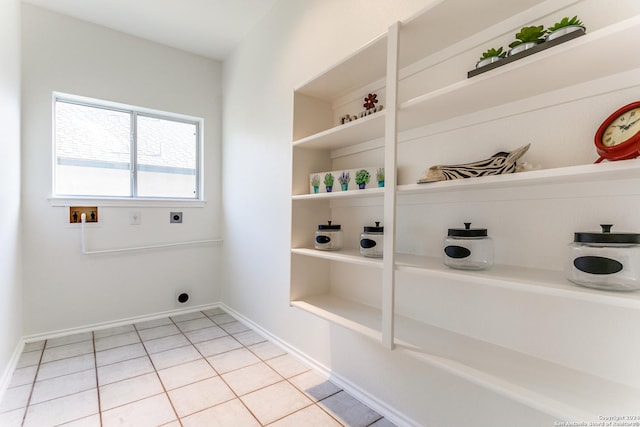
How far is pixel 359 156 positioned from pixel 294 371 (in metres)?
1.45

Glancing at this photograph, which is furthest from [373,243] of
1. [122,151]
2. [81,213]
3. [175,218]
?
[122,151]

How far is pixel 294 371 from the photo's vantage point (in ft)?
6.40

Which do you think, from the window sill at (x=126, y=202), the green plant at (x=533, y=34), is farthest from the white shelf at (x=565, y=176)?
the window sill at (x=126, y=202)

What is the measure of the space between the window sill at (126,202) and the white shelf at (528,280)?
256 centimetres

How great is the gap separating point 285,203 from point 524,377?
1.69m

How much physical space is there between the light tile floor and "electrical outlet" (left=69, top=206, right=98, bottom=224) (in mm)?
977

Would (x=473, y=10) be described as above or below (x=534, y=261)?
above

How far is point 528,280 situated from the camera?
843mm

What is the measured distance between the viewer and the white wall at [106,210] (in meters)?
2.39

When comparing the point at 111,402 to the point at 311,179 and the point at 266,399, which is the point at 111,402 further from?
the point at 311,179

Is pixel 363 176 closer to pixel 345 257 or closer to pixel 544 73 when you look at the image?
pixel 345 257

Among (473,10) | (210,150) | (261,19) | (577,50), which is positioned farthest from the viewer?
(210,150)

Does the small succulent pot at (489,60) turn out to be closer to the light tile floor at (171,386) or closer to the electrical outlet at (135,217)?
the light tile floor at (171,386)

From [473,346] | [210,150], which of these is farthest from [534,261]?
[210,150]
